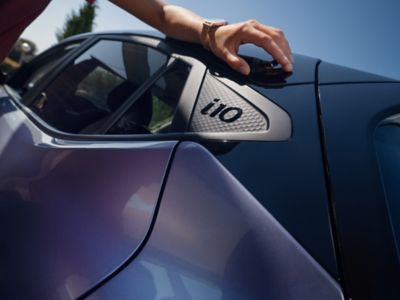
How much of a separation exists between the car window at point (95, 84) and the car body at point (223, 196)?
24 cm

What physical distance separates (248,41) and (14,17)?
104 cm

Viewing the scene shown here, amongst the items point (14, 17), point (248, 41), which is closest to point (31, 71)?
point (14, 17)

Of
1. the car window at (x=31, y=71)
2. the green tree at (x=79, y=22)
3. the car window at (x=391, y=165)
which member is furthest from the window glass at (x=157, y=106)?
the green tree at (x=79, y=22)

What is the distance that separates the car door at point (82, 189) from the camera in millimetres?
833

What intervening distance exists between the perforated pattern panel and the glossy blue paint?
140mm

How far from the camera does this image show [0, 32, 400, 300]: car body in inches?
27.0

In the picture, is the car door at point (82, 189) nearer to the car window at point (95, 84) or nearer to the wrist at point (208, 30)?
the car window at point (95, 84)

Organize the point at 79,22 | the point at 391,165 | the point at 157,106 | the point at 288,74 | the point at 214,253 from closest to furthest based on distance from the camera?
the point at 214,253 < the point at 391,165 < the point at 288,74 < the point at 157,106 < the point at 79,22

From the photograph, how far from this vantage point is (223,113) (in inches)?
38.0

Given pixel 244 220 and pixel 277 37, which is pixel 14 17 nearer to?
pixel 277 37

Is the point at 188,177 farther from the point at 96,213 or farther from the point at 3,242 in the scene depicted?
the point at 3,242

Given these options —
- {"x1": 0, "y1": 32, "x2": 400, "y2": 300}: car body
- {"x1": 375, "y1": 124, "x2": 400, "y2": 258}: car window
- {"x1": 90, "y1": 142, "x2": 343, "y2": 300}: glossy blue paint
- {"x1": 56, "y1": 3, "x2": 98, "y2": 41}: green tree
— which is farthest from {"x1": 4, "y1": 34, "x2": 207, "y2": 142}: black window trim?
{"x1": 56, "y1": 3, "x2": 98, "y2": 41}: green tree

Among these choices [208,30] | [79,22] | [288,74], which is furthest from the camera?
[79,22]

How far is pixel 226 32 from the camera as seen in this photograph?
1153 millimetres
